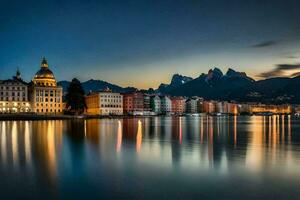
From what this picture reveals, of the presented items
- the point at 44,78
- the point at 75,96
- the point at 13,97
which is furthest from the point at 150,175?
the point at 44,78

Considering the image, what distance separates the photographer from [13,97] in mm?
140250

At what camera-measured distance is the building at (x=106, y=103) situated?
17012cm

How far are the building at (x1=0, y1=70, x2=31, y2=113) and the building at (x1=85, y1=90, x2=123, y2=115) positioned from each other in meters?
33.7

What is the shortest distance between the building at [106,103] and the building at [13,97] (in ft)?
111

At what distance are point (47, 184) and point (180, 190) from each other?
221 inches

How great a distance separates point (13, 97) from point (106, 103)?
45.4m

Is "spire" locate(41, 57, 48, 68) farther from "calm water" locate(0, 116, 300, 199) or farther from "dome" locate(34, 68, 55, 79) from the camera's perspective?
"calm water" locate(0, 116, 300, 199)

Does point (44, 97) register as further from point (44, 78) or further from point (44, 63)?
point (44, 63)

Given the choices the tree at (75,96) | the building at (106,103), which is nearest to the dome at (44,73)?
the building at (106,103)

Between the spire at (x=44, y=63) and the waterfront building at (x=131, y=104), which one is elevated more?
the spire at (x=44, y=63)

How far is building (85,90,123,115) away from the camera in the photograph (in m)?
170

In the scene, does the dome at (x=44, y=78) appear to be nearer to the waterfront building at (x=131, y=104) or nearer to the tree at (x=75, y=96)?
the tree at (x=75, y=96)

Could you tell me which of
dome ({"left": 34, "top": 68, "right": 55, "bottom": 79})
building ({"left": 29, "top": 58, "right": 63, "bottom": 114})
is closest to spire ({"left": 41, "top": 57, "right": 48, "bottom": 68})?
dome ({"left": 34, "top": 68, "right": 55, "bottom": 79})

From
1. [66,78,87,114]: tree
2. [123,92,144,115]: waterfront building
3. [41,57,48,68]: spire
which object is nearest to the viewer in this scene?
[66,78,87,114]: tree
